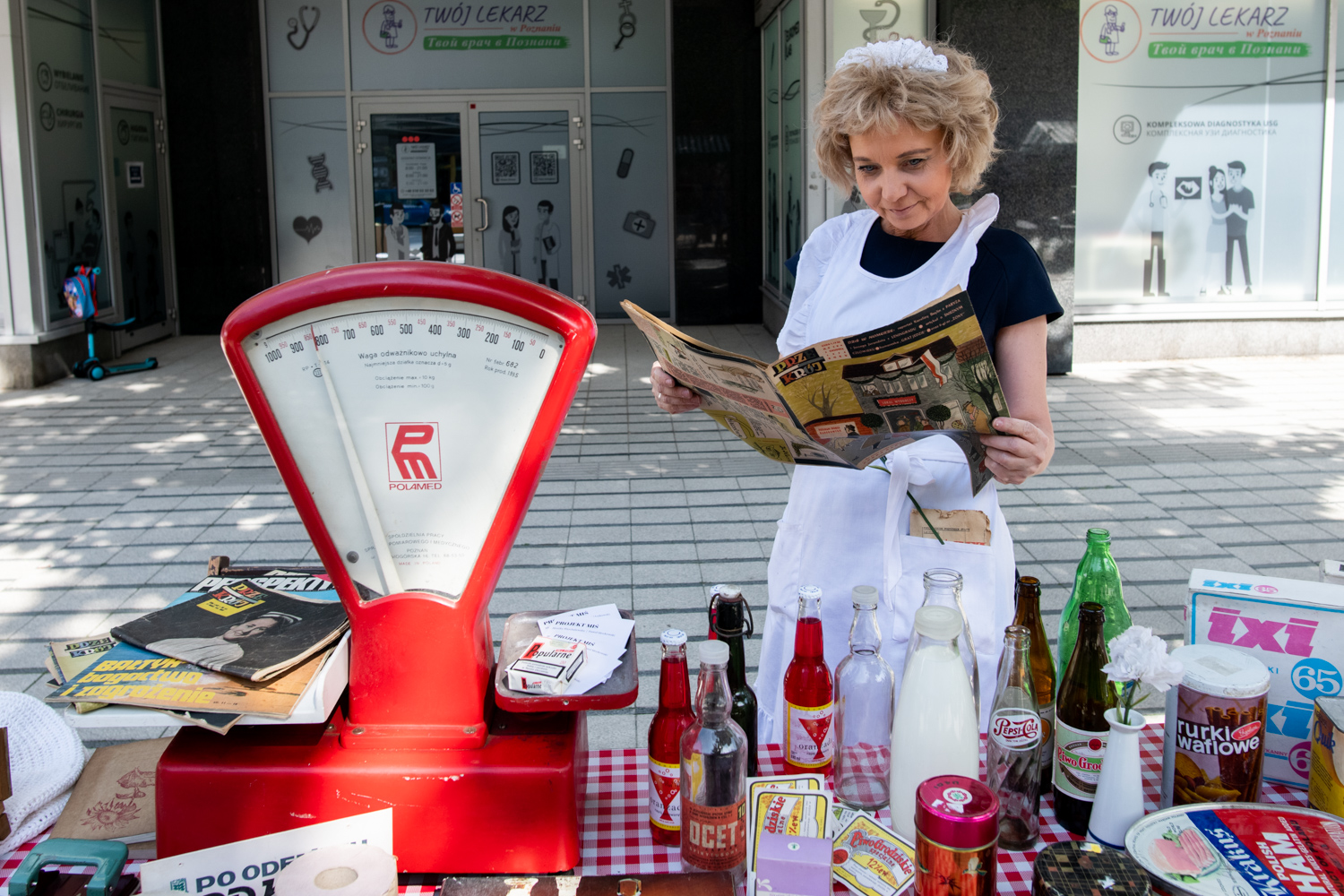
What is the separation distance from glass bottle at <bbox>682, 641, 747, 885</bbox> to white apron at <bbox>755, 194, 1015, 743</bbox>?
48 centimetres

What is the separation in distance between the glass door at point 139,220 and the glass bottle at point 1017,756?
29.1ft

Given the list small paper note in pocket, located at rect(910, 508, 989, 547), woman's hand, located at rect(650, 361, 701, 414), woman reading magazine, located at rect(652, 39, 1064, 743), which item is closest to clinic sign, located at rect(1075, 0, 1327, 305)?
woman reading magazine, located at rect(652, 39, 1064, 743)

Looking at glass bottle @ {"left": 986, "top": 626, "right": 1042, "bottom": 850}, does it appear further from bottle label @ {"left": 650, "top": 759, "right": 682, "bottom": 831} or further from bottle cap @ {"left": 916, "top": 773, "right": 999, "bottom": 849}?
bottle label @ {"left": 650, "top": 759, "right": 682, "bottom": 831}

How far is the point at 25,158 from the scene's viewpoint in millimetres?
7414

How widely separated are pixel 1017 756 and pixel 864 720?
0.19 metres

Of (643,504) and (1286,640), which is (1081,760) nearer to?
(1286,640)

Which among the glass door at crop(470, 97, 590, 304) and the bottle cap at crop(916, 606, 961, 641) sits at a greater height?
the glass door at crop(470, 97, 590, 304)

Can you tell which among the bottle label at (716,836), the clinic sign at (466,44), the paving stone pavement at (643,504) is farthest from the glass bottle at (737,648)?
the clinic sign at (466,44)

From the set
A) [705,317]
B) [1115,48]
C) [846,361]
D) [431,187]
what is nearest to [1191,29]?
[1115,48]

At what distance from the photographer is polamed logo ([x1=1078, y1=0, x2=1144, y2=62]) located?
7.58 meters

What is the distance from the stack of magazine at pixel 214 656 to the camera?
1205 millimetres

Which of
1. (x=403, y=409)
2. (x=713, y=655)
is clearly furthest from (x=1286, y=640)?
(x=403, y=409)

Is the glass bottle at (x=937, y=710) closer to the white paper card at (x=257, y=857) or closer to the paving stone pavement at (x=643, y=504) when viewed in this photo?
the white paper card at (x=257, y=857)

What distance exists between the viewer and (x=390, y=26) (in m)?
9.75
